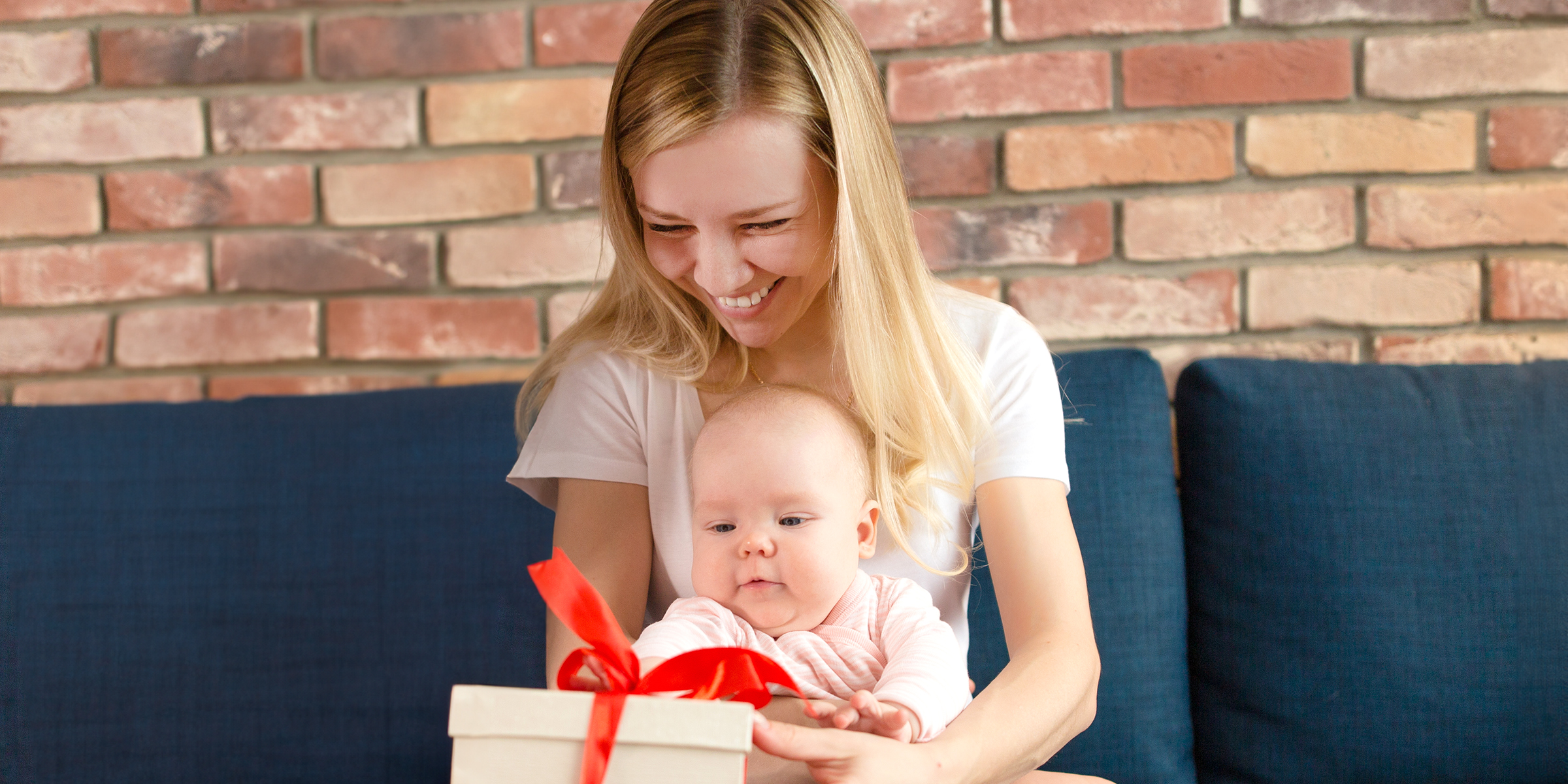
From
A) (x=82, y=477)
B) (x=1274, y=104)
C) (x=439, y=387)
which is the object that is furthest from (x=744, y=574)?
(x=1274, y=104)

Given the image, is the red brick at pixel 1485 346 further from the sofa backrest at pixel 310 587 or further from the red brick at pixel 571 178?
the red brick at pixel 571 178

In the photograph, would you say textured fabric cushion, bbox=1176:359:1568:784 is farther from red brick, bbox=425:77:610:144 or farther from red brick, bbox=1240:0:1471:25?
red brick, bbox=425:77:610:144

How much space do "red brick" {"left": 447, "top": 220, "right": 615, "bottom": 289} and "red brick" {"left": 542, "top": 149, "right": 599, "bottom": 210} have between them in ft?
0.11

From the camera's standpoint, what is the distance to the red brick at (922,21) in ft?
4.65

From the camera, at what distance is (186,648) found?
119 cm

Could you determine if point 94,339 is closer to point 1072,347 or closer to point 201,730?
point 201,730

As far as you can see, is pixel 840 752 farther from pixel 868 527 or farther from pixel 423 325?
pixel 423 325

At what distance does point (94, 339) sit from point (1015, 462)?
135 centimetres

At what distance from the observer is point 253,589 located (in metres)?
1.21

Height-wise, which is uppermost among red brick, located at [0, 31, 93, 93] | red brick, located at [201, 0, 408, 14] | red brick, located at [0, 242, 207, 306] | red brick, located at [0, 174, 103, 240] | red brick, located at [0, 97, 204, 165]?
red brick, located at [201, 0, 408, 14]

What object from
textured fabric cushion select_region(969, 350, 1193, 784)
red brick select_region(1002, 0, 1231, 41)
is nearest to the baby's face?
textured fabric cushion select_region(969, 350, 1193, 784)

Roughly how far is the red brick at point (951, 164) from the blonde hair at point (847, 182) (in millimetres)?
475

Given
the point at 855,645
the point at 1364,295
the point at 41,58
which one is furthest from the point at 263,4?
the point at 1364,295

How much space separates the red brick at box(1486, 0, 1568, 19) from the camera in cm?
138
